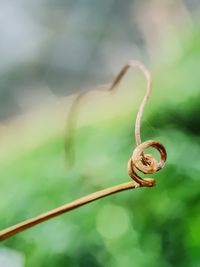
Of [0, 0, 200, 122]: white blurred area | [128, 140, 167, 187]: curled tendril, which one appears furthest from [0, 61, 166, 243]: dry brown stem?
[0, 0, 200, 122]: white blurred area

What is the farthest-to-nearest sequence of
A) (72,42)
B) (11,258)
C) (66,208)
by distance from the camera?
(72,42) < (11,258) < (66,208)

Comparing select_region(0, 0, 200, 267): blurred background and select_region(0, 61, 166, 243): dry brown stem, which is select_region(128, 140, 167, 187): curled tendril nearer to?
select_region(0, 61, 166, 243): dry brown stem

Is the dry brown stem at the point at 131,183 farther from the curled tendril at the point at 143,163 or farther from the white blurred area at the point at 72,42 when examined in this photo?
the white blurred area at the point at 72,42

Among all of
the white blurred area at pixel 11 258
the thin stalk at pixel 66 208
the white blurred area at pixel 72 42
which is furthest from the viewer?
the white blurred area at pixel 72 42

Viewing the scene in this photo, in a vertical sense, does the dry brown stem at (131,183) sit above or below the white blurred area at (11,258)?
above

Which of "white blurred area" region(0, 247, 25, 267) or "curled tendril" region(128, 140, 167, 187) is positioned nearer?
"curled tendril" region(128, 140, 167, 187)

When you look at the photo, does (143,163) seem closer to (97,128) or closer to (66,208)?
(66,208)

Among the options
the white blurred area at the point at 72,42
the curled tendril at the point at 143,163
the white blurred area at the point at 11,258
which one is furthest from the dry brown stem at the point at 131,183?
the white blurred area at the point at 72,42

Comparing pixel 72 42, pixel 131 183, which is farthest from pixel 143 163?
pixel 72 42

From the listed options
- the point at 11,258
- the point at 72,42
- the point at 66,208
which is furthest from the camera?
the point at 72,42
